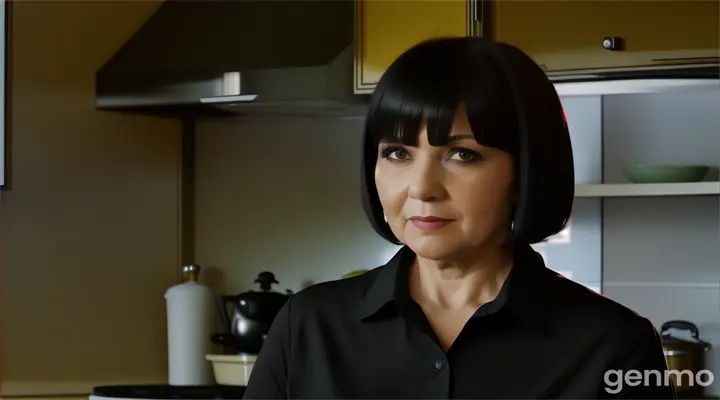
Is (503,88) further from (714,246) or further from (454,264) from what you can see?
(714,246)

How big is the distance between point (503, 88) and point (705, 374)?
1.41m

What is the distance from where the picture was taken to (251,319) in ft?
7.38

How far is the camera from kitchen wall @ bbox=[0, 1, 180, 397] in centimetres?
220

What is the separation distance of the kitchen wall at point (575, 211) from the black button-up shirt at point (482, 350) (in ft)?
4.39

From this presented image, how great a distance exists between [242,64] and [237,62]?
0.05 ft

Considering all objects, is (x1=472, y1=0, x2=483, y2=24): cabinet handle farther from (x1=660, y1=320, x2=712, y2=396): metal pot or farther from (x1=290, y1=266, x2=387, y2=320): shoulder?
(x1=290, y1=266, x2=387, y2=320): shoulder

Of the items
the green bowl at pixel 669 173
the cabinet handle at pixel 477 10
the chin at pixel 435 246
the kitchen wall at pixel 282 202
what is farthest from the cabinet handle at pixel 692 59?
the chin at pixel 435 246

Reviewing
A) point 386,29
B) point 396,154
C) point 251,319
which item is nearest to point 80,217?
point 251,319

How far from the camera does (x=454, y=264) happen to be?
2.90 ft

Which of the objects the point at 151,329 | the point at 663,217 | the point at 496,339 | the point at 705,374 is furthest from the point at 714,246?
→ the point at 496,339

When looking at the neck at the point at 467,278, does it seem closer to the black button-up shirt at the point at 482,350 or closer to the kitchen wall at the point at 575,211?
Result: the black button-up shirt at the point at 482,350

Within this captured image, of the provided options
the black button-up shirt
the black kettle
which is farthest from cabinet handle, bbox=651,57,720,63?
the black button-up shirt

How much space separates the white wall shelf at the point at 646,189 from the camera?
199 cm

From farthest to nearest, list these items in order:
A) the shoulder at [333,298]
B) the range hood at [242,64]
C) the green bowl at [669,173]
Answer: the range hood at [242,64], the green bowl at [669,173], the shoulder at [333,298]
